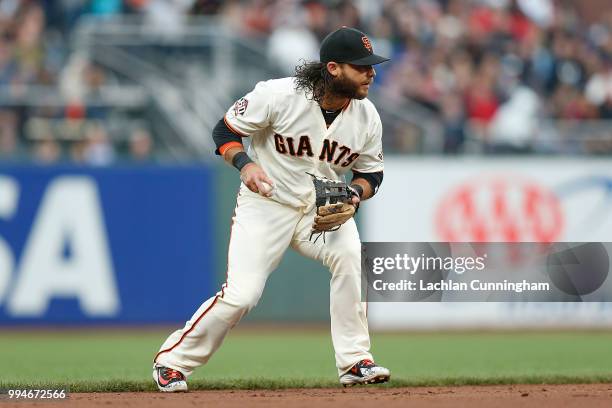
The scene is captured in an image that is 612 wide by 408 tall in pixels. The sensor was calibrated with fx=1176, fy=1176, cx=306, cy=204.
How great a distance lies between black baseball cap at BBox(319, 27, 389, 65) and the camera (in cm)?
706

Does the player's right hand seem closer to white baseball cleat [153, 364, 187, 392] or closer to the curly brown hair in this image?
the curly brown hair

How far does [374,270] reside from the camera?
7699mm

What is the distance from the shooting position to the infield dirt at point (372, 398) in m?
6.49

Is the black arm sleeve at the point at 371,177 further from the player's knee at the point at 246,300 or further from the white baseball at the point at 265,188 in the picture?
the player's knee at the point at 246,300

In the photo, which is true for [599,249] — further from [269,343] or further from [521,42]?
[521,42]

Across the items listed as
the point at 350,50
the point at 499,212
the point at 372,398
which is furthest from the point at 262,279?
the point at 499,212

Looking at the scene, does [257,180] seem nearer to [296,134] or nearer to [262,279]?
[296,134]

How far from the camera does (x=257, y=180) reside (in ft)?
22.8

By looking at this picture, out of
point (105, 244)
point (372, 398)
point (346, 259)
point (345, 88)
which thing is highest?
point (345, 88)

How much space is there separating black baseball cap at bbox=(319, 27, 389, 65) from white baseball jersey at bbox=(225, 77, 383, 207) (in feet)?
1.01

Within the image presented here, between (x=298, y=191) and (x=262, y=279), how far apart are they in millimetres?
593

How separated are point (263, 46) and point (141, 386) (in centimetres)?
892

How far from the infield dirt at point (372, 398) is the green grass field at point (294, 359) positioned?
414mm

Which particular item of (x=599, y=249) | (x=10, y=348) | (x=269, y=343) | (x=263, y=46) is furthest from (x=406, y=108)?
(x=599, y=249)
